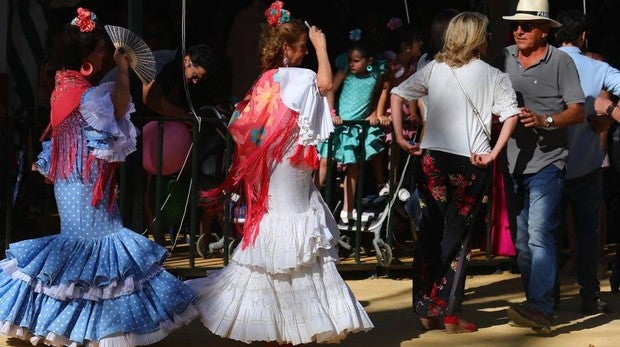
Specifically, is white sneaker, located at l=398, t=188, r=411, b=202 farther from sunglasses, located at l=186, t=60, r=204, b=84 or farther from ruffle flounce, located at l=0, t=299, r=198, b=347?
ruffle flounce, located at l=0, t=299, r=198, b=347

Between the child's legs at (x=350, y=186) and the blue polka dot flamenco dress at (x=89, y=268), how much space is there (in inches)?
130

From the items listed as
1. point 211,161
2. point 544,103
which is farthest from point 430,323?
point 211,161

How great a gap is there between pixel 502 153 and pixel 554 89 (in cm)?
49

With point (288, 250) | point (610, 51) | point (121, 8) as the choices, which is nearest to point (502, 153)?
point (288, 250)

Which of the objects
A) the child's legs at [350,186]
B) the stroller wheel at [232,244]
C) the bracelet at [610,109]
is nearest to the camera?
the bracelet at [610,109]

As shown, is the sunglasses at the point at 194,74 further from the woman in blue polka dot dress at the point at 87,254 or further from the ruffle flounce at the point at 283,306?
the ruffle flounce at the point at 283,306

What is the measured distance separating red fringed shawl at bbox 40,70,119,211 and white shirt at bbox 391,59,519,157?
194 cm

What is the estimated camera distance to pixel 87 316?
23.0ft

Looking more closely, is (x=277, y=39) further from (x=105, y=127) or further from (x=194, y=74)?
(x=194, y=74)

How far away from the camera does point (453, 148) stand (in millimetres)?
7746

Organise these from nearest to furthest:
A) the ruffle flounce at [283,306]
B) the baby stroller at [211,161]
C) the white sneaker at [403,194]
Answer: the ruffle flounce at [283,306]
the baby stroller at [211,161]
the white sneaker at [403,194]

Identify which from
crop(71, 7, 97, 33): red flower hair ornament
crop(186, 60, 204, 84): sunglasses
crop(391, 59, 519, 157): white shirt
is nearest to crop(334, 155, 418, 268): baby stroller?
crop(186, 60, 204, 84): sunglasses

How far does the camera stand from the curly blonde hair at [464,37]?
7.70 metres

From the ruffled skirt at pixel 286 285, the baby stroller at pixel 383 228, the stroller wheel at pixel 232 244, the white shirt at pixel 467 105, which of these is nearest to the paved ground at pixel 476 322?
the baby stroller at pixel 383 228
